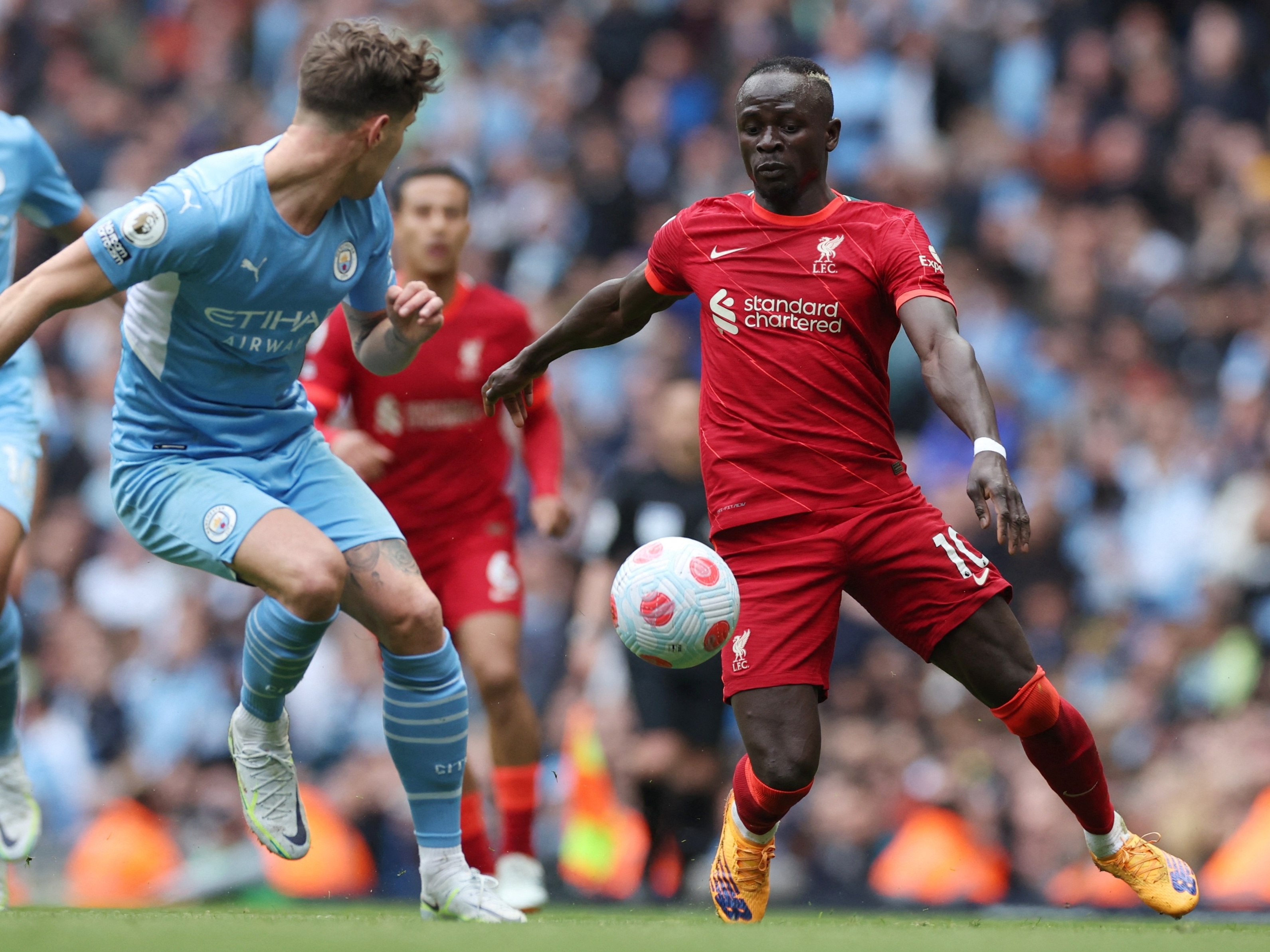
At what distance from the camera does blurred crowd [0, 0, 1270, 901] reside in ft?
28.6

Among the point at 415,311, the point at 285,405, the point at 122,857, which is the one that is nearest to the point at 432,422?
the point at 285,405

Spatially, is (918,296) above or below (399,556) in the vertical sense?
above

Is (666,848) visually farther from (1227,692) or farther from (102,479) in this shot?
(102,479)

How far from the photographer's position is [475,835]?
23.1 feet

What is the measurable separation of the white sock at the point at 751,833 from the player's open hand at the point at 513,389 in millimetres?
1616

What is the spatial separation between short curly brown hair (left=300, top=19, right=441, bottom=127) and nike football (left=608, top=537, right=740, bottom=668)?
1.71 metres

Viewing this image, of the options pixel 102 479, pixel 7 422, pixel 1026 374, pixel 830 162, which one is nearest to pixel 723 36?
pixel 830 162

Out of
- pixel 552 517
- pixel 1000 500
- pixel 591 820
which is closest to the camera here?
pixel 1000 500

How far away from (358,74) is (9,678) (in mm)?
2726

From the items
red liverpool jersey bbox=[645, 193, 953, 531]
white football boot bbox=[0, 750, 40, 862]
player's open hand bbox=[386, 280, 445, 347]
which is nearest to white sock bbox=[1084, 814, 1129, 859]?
red liverpool jersey bbox=[645, 193, 953, 531]

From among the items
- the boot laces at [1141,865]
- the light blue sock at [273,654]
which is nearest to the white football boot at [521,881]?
the light blue sock at [273,654]

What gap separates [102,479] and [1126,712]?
23.7ft

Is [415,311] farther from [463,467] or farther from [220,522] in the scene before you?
[463,467]

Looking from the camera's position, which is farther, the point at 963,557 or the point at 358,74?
the point at 963,557
